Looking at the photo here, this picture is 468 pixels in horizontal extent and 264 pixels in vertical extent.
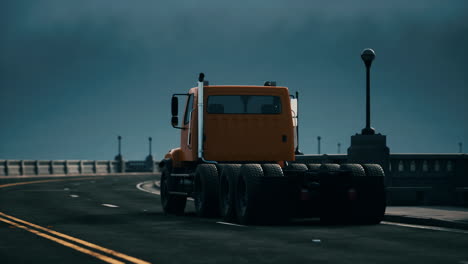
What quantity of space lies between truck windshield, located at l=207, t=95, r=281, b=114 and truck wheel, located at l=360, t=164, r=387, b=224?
3.58m

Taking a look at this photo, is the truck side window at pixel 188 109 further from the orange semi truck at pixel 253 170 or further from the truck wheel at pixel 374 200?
the truck wheel at pixel 374 200

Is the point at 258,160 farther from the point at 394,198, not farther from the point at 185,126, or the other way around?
the point at 394,198

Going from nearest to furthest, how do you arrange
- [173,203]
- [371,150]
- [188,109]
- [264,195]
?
[264,195] → [188,109] → [173,203] → [371,150]

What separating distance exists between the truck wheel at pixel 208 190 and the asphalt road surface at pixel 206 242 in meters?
0.46

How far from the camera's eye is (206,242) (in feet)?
46.8

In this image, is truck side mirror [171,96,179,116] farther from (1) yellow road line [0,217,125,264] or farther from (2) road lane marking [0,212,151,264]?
(1) yellow road line [0,217,125,264]

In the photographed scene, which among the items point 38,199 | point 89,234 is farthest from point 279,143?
point 38,199

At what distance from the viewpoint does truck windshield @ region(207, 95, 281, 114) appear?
21.2m

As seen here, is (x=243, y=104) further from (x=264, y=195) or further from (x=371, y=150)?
(x=371, y=150)

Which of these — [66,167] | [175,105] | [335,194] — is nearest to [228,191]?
[335,194]

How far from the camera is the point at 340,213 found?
18578 millimetres

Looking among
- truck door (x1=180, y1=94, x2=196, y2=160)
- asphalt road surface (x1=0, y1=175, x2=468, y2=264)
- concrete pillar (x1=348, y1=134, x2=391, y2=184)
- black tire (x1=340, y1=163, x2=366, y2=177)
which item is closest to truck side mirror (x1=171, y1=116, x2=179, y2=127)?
truck door (x1=180, y1=94, x2=196, y2=160)

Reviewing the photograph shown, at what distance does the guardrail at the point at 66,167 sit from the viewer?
71125mm

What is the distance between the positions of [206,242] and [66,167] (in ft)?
220
